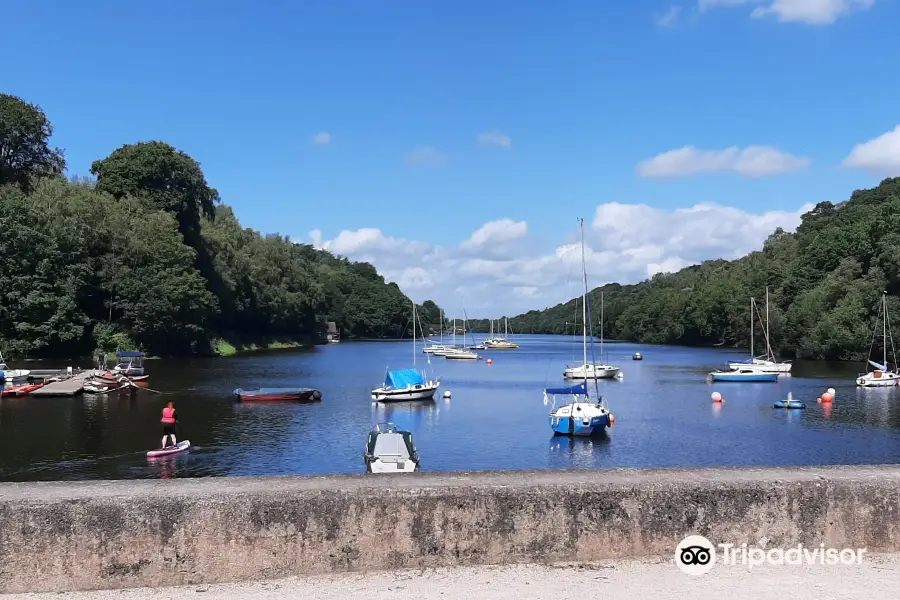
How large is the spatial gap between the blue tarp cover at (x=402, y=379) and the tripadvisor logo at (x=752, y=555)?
52.3m

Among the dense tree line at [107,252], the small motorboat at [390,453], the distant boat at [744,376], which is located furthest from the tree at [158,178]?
the small motorboat at [390,453]

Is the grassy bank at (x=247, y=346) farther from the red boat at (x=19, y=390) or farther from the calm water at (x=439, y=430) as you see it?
the red boat at (x=19, y=390)

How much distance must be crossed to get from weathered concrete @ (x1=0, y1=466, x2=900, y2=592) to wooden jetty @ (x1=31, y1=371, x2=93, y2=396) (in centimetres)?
5241

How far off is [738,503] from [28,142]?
8610cm

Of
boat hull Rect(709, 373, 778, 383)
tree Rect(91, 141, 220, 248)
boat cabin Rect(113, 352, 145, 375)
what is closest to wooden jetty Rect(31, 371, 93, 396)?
boat cabin Rect(113, 352, 145, 375)

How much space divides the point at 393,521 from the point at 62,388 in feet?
181

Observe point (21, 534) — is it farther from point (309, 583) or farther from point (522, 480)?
point (522, 480)

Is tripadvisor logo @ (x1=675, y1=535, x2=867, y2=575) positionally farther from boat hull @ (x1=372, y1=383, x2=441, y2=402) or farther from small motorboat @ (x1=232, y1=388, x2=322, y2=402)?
boat hull @ (x1=372, y1=383, x2=441, y2=402)

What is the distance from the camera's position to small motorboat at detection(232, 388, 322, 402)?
54812 mm

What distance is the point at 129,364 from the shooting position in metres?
64.8

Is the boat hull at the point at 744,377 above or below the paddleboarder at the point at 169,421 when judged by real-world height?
below

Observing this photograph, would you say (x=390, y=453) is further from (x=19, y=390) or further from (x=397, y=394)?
(x=19, y=390)

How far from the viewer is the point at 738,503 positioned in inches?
264

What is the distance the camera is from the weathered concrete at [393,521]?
6078mm
